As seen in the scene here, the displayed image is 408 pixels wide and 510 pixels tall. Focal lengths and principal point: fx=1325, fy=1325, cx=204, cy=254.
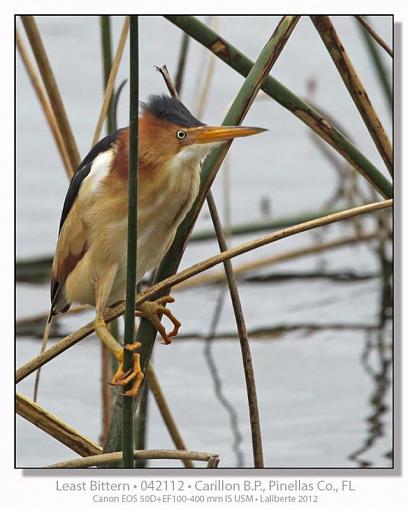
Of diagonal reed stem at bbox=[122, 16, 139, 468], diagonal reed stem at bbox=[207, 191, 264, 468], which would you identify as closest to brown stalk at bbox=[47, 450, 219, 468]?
diagonal reed stem at bbox=[122, 16, 139, 468]

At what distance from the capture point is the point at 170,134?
99.4 inches

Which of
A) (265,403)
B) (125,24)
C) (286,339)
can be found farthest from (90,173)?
(286,339)

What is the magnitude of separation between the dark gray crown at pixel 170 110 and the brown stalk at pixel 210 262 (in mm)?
288

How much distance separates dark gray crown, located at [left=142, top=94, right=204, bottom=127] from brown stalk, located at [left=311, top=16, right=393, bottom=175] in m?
0.29

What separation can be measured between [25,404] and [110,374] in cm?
74

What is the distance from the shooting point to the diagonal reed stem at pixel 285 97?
2.34 m

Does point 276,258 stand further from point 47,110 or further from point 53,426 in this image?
point 53,426

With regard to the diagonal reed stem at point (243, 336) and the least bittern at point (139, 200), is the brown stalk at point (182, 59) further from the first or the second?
the diagonal reed stem at point (243, 336)

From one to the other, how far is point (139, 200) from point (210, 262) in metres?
0.29

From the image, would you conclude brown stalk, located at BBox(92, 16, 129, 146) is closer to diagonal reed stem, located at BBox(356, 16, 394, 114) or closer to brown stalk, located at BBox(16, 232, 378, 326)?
diagonal reed stem, located at BBox(356, 16, 394, 114)

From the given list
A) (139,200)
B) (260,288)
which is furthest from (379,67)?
(260,288)

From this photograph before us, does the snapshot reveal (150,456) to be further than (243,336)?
No

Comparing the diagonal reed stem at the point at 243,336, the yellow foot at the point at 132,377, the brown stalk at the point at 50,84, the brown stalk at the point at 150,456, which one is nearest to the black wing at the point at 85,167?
the brown stalk at the point at 50,84

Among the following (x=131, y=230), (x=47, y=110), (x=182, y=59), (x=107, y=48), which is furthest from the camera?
(x=182, y=59)
